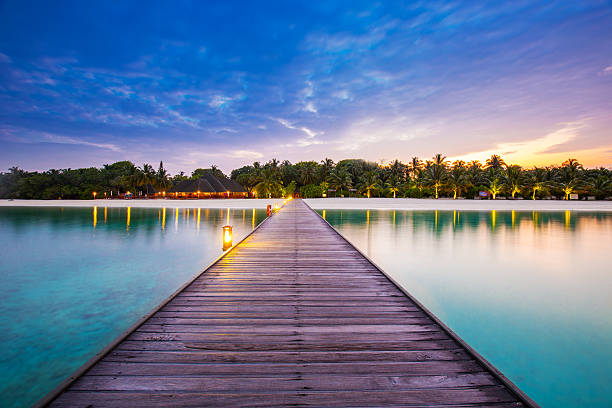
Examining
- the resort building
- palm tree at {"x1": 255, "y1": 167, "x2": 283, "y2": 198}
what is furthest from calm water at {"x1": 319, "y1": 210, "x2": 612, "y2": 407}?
the resort building

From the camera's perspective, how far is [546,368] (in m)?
4.62

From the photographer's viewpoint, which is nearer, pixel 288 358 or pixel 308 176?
pixel 288 358

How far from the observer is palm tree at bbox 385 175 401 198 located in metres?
60.5

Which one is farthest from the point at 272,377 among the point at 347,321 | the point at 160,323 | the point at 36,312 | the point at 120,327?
the point at 36,312

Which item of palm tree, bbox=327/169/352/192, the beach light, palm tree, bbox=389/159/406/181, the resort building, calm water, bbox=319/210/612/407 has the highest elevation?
palm tree, bbox=389/159/406/181

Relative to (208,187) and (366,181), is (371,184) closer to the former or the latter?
(366,181)

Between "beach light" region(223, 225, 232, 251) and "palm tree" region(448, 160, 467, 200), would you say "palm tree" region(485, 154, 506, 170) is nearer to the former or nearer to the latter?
"palm tree" region(448, 160, 467, 200)

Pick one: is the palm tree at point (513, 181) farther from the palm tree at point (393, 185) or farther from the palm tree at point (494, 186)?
the palm tree at point (393, 185)

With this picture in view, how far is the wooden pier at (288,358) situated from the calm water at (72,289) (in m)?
2.08

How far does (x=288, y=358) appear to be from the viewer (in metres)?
2.93

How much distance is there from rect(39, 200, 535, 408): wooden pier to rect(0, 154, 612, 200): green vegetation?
5505 cm

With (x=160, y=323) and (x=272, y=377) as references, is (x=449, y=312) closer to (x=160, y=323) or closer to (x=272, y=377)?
(x=272, y=377)

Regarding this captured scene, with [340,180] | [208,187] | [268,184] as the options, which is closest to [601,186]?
[340,180]

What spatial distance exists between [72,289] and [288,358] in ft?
24.9
